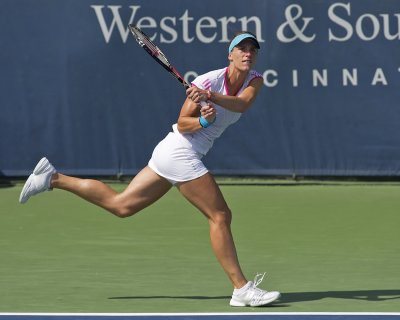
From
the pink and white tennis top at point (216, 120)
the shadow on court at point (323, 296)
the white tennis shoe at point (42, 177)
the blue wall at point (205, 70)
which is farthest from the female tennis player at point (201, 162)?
the blue wall at point (205, 70)

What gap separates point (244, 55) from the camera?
7793 millimetres

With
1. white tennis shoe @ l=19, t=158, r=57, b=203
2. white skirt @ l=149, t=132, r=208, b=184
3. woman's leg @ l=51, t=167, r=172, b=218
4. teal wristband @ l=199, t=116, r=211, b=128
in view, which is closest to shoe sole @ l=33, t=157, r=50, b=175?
white tennis shoe @ l=19, t=158, r=57, b=203

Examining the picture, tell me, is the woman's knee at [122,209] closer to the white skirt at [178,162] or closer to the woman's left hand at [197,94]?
the white skirt at [178,162]

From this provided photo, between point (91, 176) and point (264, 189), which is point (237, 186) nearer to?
point (264, 189)

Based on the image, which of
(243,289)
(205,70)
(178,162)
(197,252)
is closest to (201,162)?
(178,162)

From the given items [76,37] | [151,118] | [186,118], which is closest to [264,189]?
[151,118]

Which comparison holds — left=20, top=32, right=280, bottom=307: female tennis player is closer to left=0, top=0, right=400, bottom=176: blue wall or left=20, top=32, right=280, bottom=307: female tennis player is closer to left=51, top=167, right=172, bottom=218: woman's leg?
left=51, top=167, right=172, bottom=218: woman's leg

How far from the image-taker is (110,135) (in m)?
13.8

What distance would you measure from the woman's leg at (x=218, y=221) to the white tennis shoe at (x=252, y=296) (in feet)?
0.13

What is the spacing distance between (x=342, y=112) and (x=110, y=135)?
2329 millimetres

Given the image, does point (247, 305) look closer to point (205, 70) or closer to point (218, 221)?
point (218, 221)

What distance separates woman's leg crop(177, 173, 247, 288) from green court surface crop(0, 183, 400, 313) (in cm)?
21

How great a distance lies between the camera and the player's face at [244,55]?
7.79 meters

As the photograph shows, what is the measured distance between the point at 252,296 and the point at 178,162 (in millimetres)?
873
